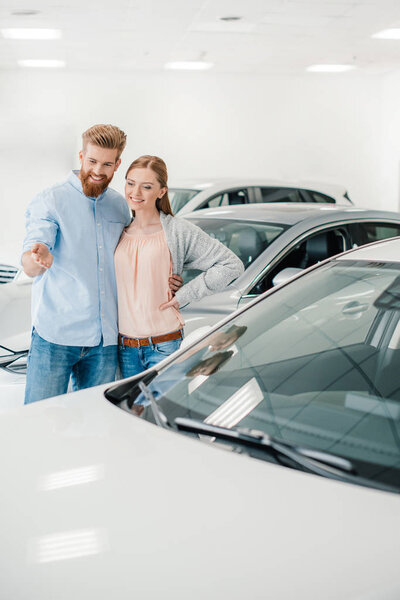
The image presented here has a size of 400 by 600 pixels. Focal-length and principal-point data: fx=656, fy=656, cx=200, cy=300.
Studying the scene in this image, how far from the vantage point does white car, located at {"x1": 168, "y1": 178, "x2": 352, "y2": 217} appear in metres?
7.16

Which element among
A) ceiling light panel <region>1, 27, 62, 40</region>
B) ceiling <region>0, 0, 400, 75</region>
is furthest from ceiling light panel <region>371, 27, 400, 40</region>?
ceiling light panel <region>1, 27, 62, 40</region>

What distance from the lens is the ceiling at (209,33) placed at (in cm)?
788

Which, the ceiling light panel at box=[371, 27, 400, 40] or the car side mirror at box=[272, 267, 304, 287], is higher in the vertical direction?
the ceiling light panel at box=[371, 27, 400, 40]

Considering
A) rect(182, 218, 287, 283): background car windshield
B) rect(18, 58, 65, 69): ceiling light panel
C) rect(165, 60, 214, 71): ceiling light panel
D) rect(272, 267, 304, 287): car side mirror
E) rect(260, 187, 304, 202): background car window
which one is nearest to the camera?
rect(272, 267, 304, 287): car side mirror

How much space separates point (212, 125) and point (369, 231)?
10606 mm

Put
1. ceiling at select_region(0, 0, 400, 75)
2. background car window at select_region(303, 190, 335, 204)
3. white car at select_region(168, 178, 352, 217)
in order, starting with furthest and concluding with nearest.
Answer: ceiling at select_region(0, 0, 400, 75), background car window at select_region(303, 190, 335, 204), white car at select_region(168, 178, 352, 217)

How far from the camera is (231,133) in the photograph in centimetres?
1426

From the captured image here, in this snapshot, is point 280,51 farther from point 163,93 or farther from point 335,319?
point 335,319

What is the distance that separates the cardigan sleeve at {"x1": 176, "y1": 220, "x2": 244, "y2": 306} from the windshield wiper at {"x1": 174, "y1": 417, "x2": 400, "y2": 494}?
94cm

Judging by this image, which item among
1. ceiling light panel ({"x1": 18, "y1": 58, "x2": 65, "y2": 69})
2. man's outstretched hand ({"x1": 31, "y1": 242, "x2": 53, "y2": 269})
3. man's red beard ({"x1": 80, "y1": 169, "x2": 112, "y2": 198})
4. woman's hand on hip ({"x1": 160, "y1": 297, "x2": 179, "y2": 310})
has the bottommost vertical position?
woman's hand on hip ({"x1": 160, "y1": 297, "x2": 179, "y2": 310})

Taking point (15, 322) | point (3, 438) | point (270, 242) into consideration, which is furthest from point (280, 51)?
point (3, 438)

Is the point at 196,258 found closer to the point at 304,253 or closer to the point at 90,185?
the point at 90,185

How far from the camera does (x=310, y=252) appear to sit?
3801 millimetres

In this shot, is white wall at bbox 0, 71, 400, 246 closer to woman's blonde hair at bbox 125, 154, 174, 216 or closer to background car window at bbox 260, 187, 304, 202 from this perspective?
background car window at bbox 260, 187, 304, 202
